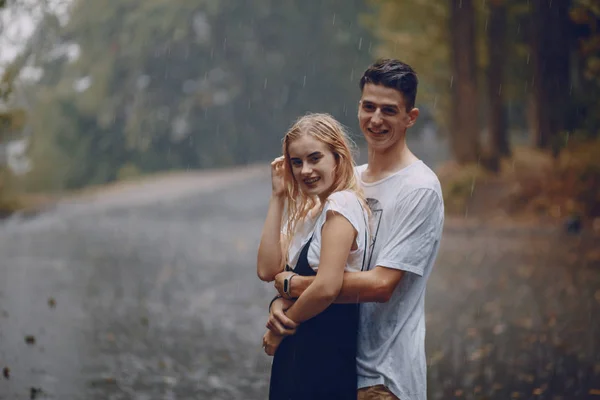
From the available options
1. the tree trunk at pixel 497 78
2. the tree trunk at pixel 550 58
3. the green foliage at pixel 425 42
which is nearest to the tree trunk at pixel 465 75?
the tree trunk at pixel 497 78

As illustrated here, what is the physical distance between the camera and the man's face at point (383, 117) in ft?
10.4

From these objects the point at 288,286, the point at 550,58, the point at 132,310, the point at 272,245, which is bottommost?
the point at 132,310

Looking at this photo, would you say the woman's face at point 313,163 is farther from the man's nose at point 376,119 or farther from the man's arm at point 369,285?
the man's arm at point 369,285

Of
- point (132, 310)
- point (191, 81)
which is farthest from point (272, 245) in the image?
point (191, 81)

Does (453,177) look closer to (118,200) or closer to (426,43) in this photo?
(426,43)

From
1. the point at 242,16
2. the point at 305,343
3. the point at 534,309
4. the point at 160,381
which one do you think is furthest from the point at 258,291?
the point at 242,16

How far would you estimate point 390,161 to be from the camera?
127 inches

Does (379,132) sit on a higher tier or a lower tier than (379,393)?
higher

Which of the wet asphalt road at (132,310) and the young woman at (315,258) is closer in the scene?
the young woman at (315,258)

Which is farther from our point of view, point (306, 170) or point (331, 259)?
point (306, 170)

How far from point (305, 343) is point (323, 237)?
0.39 metres

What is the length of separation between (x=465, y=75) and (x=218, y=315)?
13692 mm

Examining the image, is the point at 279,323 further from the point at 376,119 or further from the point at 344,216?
the point at 376,119

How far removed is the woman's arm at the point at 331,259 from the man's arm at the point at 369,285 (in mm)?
46
